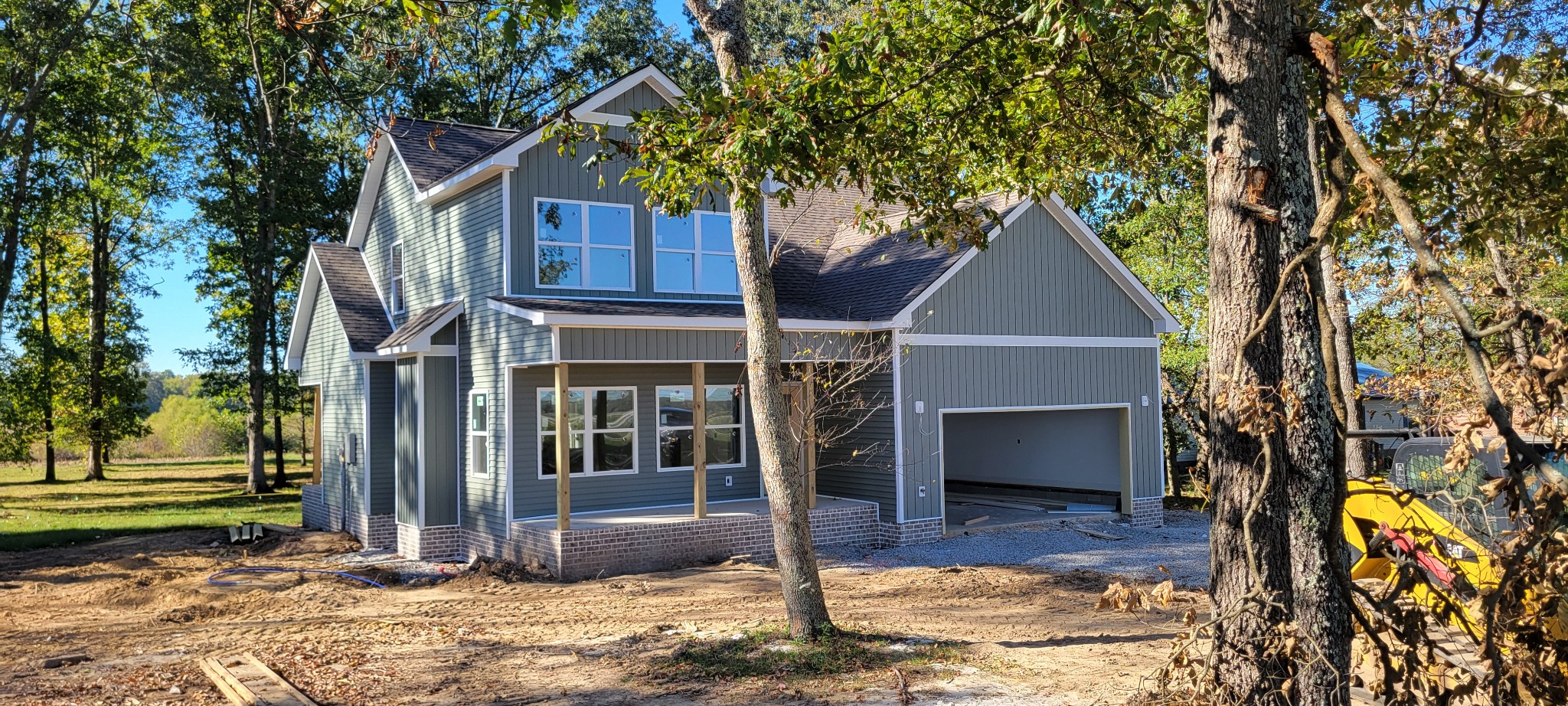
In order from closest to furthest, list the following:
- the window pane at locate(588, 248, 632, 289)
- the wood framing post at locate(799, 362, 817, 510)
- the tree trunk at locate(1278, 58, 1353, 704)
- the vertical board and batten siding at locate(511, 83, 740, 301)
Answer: the tree trunk at locate(1278, 58, 1353, 704)
the wood framing post at locate(799, 362, 817, 510)
the vertical board and batten siding at locate(511, 83, 740, 301)
the window pane at locate(588, 248, 632, 289)

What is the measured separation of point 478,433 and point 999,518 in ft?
30.0

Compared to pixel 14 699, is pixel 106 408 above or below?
Result: above

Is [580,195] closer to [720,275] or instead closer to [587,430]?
[720,275]

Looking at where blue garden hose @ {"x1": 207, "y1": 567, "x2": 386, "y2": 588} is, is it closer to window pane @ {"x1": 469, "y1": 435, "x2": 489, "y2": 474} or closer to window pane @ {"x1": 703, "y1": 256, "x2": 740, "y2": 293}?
window pane @ {"x1": 469, "y1": 435, "x2": 489, "y2": 474}

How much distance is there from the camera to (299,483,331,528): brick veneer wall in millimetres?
20328

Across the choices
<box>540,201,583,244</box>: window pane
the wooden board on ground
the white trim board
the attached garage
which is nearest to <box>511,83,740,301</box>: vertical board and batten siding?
<box>540,201,583,244</box>: window pane

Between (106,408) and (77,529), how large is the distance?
1253 centimetres

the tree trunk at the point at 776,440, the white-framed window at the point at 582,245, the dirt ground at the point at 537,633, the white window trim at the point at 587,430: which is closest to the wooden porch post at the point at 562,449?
the dirt ground at the point at 537,633

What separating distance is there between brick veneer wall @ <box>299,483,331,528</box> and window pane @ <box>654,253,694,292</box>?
857 cm

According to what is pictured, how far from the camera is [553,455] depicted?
16.4 metres

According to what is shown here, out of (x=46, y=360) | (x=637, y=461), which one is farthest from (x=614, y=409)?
(x=46, y=360)

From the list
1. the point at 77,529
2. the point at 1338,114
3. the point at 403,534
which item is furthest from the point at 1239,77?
the point at 77,529

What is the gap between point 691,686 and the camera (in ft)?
27.1

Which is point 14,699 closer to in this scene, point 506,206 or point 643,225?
point 506,206
